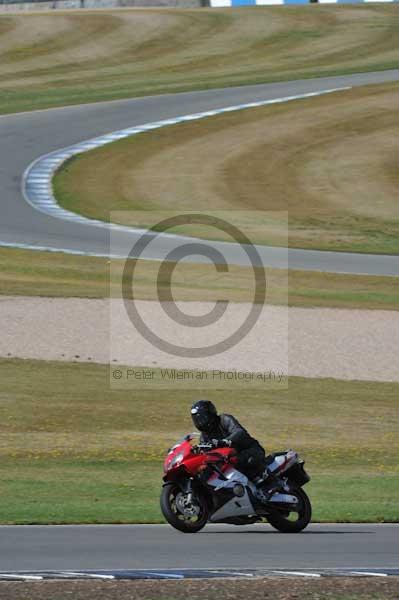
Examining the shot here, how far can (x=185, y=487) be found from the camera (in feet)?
41.9

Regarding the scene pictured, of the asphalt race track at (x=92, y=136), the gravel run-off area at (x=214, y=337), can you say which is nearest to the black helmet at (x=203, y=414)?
the gravel run-off area at (x=214, y=337)

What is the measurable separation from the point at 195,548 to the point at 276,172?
3298 cm

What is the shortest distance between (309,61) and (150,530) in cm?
5578

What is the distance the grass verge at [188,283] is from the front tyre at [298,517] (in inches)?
594

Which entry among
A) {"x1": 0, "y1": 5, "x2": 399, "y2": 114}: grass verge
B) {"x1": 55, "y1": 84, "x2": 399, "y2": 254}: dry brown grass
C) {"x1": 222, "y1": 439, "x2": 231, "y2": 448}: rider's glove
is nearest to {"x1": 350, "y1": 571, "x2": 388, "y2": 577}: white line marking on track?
{"x1": 222, "y1": 439, "x2": 231, "y2": 448}: rider's glove

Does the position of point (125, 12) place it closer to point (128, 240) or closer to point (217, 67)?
point (217, 67)

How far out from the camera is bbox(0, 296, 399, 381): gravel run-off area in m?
23.0

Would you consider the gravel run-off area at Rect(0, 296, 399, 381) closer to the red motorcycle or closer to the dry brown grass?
the red motorcycle

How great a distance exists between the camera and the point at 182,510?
→ 42.1 feet

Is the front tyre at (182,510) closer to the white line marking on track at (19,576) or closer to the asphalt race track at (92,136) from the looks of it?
the white line marking on track at (19,576)

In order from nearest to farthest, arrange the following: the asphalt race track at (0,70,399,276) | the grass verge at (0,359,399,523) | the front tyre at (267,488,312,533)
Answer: the front tyre at (267,488,312,533)
the grass verge at (0,359,399,523)
the asphalt race track at (0,70,399,276)

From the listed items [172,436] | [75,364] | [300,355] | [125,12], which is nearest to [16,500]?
[172,436]

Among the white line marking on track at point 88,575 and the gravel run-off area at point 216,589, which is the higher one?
the gravel run-off area at point 216,589

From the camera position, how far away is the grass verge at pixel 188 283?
28.6 metres
